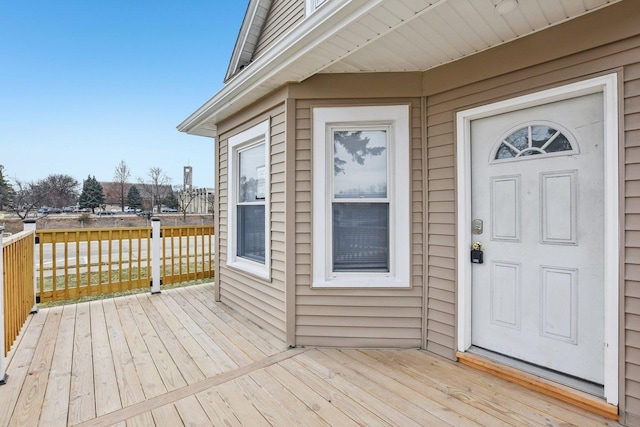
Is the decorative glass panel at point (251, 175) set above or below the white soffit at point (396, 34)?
below

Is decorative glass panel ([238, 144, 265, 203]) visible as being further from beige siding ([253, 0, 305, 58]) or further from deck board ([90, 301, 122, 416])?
deck board ([90, 301, 122, 416])

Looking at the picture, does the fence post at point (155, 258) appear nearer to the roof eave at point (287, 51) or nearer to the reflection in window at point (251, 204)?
the reflection in window at point (251, 204)

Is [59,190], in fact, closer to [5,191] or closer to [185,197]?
[5,191]

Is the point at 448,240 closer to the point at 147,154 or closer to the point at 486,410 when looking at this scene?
the point at 486,410

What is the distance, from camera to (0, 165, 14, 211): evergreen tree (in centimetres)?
1640

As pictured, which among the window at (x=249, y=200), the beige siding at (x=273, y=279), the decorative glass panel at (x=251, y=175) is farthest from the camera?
the decorative glass panel at (x=251, y=175)

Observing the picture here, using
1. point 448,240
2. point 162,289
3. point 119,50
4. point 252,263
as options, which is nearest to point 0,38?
point 119,50

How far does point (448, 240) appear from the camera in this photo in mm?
2518

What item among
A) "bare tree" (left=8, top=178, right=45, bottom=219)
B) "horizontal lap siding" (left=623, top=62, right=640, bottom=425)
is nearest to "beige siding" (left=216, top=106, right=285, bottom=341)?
"horizontal lap siding" (left=623, top=62, right=640, bottom=425)

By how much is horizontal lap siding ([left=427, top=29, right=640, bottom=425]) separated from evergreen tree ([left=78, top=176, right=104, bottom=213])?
28.4 metres

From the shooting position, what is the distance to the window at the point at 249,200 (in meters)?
3.30

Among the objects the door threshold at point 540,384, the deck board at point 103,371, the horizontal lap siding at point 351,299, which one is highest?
the horizontal lap siding at point 351,299

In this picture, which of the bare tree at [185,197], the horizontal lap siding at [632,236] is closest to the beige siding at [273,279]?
the horizontal lap siding at [632,236]

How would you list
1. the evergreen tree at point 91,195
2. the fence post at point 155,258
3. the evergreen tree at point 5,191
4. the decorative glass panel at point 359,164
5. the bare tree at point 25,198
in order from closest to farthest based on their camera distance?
the decorative glass panel at point 359,164, the fence post at point 155,258, the evergreen tree at point 5,191, the bare tree at point 25,198, the evergreen tree at point 91,195
